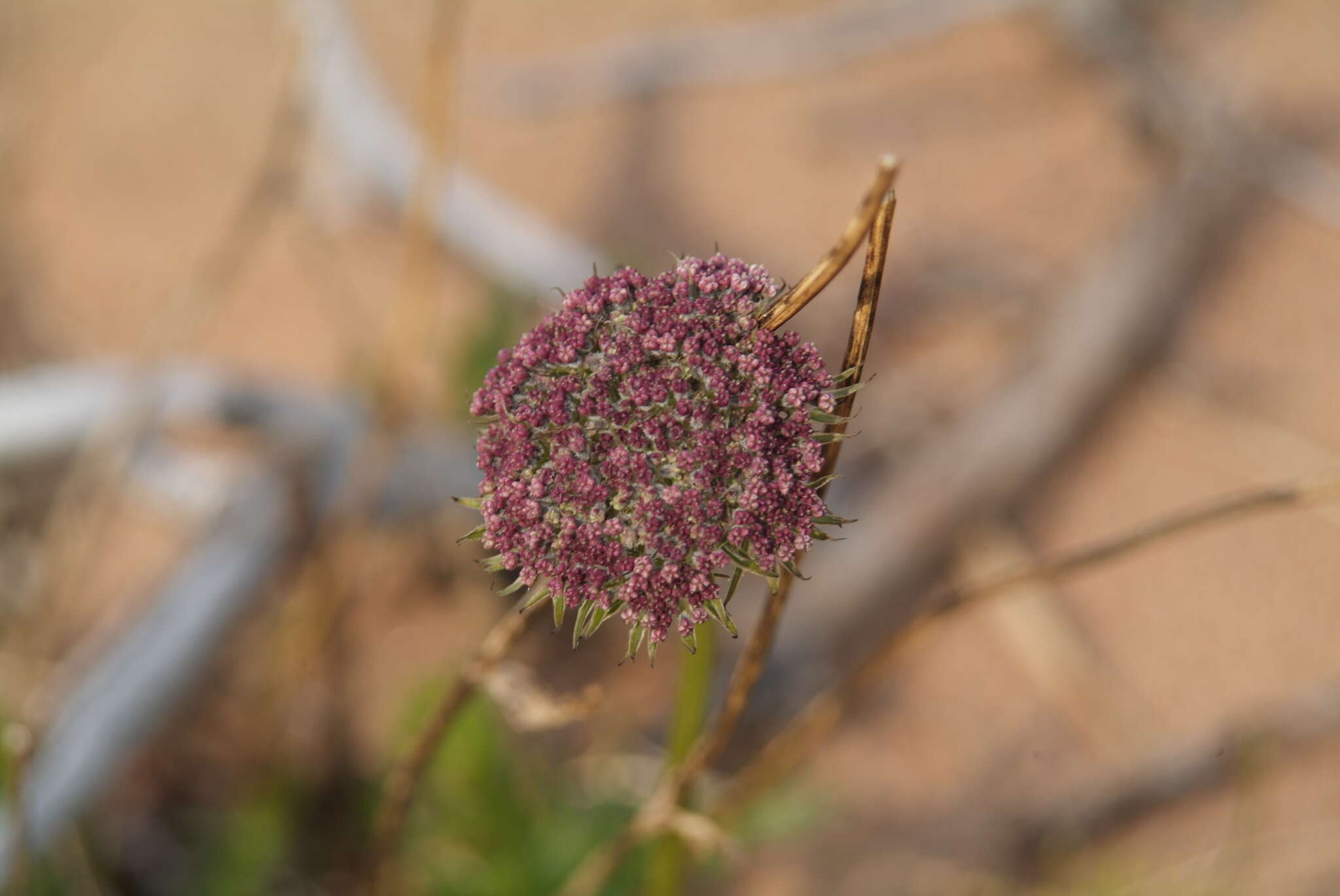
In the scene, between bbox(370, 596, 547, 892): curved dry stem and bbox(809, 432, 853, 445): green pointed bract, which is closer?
bbox(809, 432, 853, 445): green pointed bract

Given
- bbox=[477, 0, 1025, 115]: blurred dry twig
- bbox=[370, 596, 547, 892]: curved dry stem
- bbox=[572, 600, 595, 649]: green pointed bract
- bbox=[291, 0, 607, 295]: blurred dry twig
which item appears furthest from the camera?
bbox=[477, 0, 1025, 115]: blurred dry twig

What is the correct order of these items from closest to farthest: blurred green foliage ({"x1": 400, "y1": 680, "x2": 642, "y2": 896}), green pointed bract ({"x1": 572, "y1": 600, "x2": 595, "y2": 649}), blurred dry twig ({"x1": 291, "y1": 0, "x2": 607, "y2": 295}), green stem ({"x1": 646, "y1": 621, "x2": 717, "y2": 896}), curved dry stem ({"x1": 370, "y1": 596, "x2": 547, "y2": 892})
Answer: green pointed bract ({"x1": 572, "y1": 600, "x2": 595, "y2": 649}) < curved dry stem ({"x1": 370, "y1": 596, "x2": 547, "y2": 892}) < green stem ({"x1": 646, "y1": 621, "x2": 717, "y2": 896}) < blurred green foliage ({"x1": 400, "y1": 680, "x2": 642, "y2": 896}) < blurred dry twig ({"x1": 291, "y1": 0, "x2": 607, "y2": 295})

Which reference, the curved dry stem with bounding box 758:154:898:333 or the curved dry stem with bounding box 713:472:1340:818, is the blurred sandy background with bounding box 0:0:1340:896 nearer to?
the curved dry stem with bounding box 713:472:1340:818

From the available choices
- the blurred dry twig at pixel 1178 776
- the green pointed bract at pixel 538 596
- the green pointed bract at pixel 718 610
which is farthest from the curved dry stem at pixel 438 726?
the blurred dry twig at pixel 1178 776

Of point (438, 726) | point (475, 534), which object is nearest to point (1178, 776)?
point (438, 726)

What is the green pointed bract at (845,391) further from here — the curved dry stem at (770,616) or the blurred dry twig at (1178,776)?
the blurred dry twig at (1178,776)

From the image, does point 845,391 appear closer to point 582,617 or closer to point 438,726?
point 582,617

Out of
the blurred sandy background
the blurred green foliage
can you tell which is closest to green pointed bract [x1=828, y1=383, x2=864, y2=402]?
the blurred sandy background
